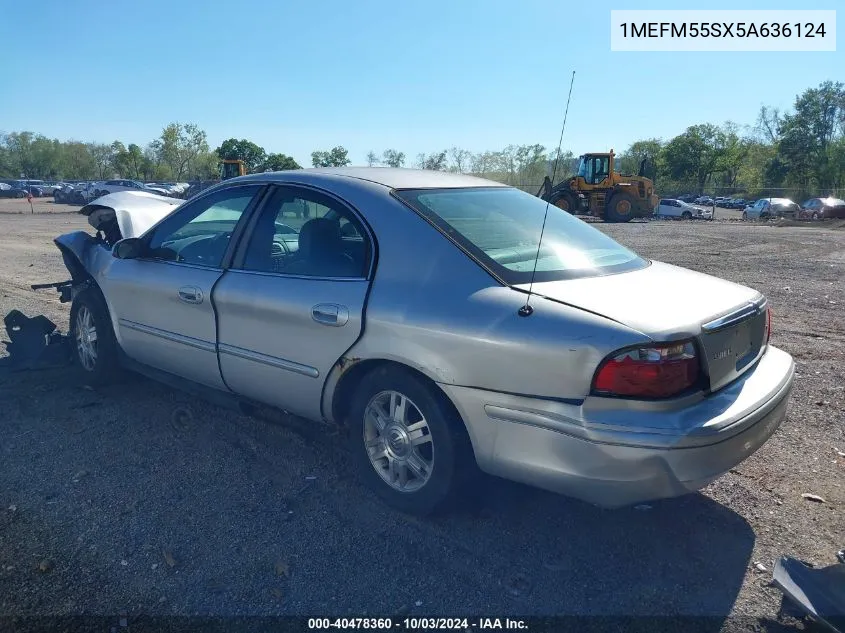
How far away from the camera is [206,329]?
404 centimetres

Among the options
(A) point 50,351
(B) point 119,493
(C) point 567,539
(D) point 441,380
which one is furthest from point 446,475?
(A) point 50,351

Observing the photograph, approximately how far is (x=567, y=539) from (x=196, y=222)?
3.08 m

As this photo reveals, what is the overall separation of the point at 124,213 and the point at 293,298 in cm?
283

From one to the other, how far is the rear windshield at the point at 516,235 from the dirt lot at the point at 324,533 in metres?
1.19

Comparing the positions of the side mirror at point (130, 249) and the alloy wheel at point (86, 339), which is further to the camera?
the alloy wheel at point (86, 339)

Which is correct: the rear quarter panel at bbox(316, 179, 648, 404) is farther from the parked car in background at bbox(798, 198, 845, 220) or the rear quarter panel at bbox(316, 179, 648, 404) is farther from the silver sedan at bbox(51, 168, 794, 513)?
the parked car in background at bbox(798, 198, 845, 220)

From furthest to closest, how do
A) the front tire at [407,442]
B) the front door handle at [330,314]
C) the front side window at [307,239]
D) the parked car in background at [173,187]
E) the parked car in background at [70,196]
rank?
the parked car in background at [173,187] → the parked car in background at [70,196] → the front side window at [307,239] → the front door handle at [330,314] → the front tire at [407,442]

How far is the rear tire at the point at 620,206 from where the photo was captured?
3306 cm

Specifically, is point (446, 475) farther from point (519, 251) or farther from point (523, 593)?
point (519, 251)

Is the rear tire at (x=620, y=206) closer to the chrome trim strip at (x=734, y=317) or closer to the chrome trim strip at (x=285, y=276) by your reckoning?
the chrome trim strip at (x=734, y=317)

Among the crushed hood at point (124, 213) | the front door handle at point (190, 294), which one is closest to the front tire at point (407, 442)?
the front door handle at point (190, 294)

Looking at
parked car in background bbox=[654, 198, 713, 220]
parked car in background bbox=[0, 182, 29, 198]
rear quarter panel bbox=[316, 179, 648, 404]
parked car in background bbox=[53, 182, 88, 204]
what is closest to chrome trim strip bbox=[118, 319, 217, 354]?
rear quarter panel bbox=[316, 179, 648, 404]

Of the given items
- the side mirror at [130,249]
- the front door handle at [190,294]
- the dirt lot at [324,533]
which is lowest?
the dirt lot at [324,533]

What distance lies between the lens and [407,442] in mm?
3184
